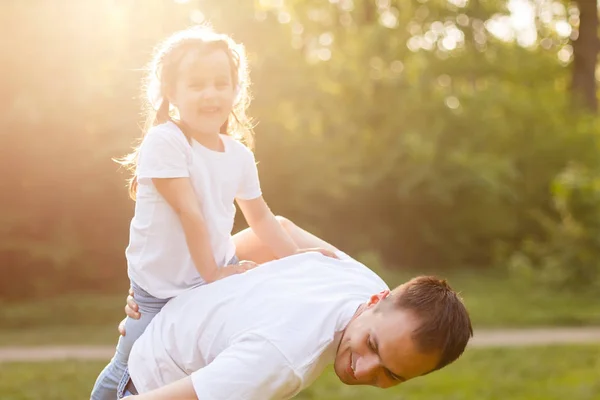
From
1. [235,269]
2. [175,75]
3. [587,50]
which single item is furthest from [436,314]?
[587,50]

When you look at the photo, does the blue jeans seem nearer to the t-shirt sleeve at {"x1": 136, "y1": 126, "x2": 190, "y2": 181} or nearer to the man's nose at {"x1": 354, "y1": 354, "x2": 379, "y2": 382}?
the t-shirt sleeve at {"x1": 136, "y1": 126, "x2": 190, "y2": 181}

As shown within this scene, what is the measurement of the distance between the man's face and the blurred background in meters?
5.31

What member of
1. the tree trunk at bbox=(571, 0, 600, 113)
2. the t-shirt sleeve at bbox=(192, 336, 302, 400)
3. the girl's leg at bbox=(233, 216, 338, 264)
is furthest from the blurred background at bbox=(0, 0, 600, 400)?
the t-shirt sleeve at bbox=(192, 336, 302, 400)

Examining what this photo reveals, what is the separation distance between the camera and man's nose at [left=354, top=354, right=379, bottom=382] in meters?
2.57

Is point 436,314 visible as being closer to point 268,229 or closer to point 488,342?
point 268,229

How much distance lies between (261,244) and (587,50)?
2192 cm

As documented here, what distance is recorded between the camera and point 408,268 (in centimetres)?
1838

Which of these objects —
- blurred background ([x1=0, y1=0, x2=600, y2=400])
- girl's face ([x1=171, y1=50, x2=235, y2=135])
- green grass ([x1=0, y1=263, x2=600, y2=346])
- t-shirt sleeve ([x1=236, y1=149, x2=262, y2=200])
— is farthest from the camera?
green grass ([x1=0, y1=263, x2=600, y2=346])

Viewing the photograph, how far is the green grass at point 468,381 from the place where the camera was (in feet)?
25.9

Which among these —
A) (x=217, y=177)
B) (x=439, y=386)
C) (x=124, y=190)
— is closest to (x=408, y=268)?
(x=124, y=190)

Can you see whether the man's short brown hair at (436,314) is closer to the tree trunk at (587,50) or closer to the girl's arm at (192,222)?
the girl's arm at (192,222)

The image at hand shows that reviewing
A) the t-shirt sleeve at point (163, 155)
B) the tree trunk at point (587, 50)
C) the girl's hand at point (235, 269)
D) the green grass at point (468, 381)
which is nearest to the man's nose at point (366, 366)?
the girl's hand at point (235, 269)

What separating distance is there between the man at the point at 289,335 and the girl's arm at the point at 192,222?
74 mm

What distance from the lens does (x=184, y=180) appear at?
2.87 metres
